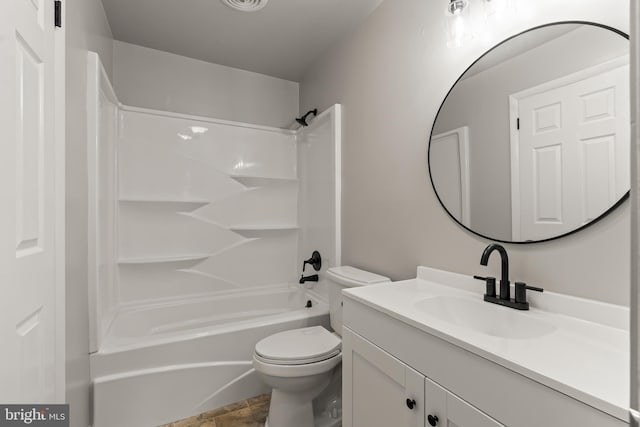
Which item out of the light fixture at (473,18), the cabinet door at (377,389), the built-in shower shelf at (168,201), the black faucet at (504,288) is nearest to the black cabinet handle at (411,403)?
the cabinet door at (377,389)

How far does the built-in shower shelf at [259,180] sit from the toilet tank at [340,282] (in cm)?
124

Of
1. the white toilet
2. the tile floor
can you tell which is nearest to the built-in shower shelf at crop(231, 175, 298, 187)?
the white toilet

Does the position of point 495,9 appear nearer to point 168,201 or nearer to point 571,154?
point 571,154

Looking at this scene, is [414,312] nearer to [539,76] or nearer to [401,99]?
[539,76]

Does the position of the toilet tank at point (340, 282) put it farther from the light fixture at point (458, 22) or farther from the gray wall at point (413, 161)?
the light fixture at point (458, 22)

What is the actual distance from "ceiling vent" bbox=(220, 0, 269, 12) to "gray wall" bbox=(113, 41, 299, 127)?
0.90m

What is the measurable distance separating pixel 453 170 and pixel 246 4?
1.62m

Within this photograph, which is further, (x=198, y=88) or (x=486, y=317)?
(x=198, y=88)

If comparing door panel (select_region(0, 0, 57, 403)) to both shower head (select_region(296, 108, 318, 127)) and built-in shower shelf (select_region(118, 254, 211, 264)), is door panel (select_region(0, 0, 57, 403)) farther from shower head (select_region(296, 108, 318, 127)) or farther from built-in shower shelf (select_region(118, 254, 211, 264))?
shower head (select_region(296, 108, 318, 127))

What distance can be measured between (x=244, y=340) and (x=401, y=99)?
1.75m

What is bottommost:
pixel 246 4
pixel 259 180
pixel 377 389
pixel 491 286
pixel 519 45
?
pixel 377 389

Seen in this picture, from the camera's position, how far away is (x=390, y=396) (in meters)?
1.08

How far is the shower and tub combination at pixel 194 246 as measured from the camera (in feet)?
5.59

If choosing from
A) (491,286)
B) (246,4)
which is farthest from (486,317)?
(246,4)
